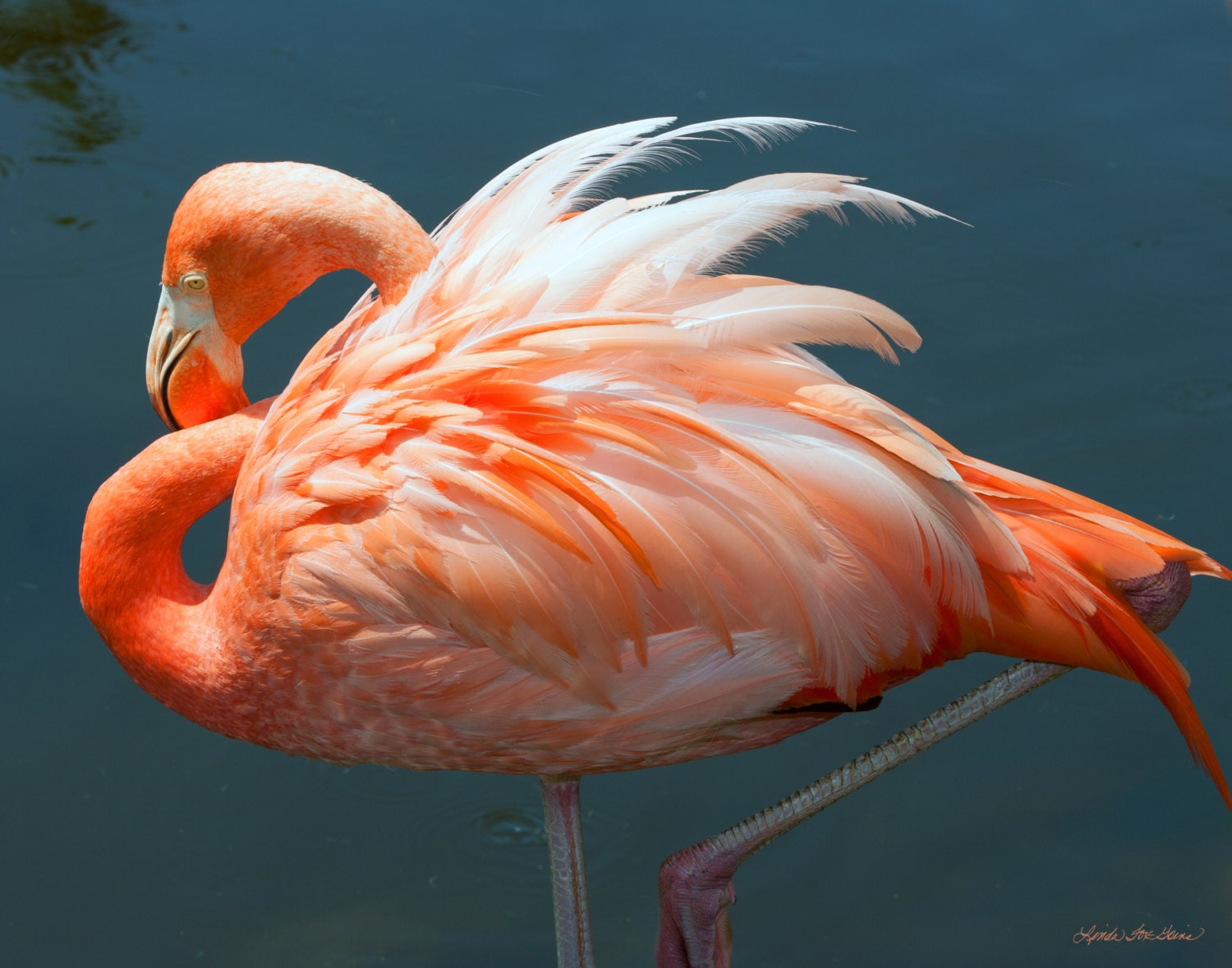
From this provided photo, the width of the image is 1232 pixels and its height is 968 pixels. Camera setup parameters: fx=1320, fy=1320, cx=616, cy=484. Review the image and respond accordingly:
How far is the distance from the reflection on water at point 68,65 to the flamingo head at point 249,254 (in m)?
2.52

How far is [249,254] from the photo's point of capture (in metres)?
2.46

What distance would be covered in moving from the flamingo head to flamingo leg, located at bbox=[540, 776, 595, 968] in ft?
3.55

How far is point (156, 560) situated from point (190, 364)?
0.39 m

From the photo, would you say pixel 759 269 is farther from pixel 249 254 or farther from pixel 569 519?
pixel 569 519

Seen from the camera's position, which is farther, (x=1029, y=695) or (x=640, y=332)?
(x=1029, y=695)

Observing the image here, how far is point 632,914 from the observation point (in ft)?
10.1

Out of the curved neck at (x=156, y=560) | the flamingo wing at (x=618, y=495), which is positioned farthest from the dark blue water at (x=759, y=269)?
the flamingo wing at (x=618, y=495)

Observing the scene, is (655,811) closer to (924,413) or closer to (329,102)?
(924,413)

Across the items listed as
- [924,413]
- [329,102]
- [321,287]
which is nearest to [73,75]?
[329,102]

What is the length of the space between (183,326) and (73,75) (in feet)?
10.2
